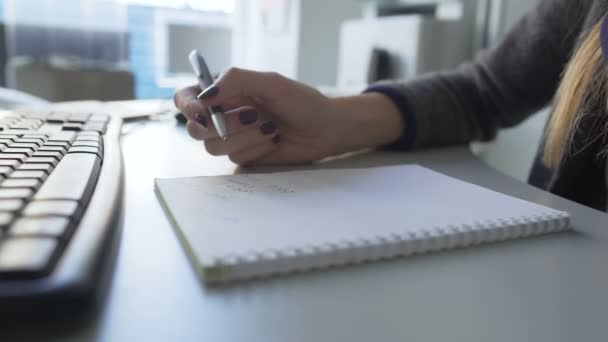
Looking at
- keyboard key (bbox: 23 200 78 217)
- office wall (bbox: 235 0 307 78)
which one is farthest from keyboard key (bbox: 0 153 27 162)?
office wall (bbox: 235 0 307 78)

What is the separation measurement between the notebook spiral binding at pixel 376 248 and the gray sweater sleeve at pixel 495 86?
29 centimetres

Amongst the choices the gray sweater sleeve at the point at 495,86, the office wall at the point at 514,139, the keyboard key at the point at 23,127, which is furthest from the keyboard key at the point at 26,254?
the office wall at the point at 514,139

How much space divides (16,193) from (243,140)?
0.77ft

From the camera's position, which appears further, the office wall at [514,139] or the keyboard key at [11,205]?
the office wall at [514,139]

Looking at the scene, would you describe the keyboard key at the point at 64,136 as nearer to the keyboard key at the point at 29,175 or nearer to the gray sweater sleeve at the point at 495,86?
the keyboard key at the point at 29,175

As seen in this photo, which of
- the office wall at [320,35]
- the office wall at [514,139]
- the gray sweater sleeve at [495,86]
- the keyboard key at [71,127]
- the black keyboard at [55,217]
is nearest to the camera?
the black keyboard at [55,217]

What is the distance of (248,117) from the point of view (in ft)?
1.51

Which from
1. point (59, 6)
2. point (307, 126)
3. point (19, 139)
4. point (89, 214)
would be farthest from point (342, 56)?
point (89, 214)

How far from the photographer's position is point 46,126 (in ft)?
1.60

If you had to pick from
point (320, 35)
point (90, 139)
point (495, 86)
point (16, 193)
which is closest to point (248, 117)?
point (90, 139)

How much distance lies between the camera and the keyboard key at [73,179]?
0.82ft

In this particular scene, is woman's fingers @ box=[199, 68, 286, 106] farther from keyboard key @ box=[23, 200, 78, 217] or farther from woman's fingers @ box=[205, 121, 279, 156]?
keyboard key @ box=[23, 200, 78, 217]

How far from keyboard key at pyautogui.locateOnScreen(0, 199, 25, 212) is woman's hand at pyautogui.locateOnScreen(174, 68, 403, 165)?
9.5 inches

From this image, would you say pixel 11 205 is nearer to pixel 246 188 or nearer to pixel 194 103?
pixel 246 188
